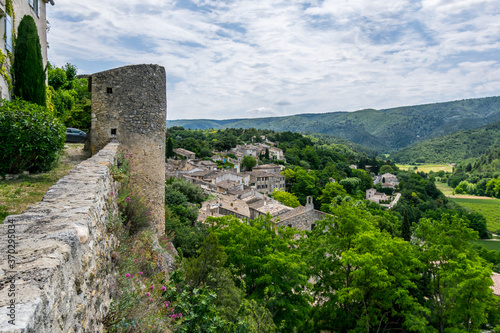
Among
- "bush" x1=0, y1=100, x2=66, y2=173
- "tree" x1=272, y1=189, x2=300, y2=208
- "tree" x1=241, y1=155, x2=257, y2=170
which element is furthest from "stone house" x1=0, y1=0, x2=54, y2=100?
"tree" x1=241, y1=155, x2=257, y2=170

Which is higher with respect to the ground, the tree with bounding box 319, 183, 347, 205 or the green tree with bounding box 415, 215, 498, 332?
the green tree with bounding box 415, 215, 498, 332

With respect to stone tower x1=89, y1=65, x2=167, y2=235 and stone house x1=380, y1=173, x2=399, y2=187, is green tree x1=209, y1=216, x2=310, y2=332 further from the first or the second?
stone house x1=380, y1=173, x2=399, y2=187

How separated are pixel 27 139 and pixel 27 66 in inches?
341

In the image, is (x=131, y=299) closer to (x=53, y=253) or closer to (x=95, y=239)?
(x=95, y=239)

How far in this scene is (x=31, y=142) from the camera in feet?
26.3

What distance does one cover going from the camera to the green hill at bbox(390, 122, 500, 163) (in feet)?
559

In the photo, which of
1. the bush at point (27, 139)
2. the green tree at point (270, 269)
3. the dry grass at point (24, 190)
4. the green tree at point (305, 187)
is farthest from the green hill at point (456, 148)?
the dry grass at point (24, 190)

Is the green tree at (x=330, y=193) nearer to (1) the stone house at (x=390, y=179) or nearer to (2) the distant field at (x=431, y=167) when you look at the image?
(1) the stone house at (x=390, y=179)

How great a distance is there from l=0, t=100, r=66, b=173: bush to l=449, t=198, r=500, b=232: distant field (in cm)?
8159

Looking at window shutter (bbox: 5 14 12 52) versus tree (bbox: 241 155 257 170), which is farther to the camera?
tree (bbox: 241 155 257 170)

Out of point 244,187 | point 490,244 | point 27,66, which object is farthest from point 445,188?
point 27,66

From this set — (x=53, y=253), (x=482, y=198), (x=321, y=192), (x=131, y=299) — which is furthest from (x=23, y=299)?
(x=482, y=198)

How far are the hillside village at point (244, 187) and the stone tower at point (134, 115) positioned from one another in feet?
31.4

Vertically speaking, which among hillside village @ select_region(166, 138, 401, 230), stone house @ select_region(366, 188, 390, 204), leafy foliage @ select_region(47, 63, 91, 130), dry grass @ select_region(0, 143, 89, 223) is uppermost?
leafy foliage @ select_region(47, 63, 91, 130)
